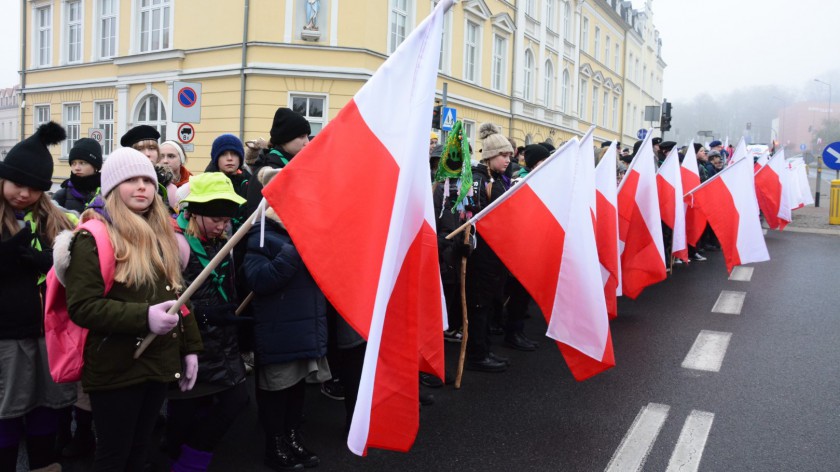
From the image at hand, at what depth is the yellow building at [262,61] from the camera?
60.1 feet

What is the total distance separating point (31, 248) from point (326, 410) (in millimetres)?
2241

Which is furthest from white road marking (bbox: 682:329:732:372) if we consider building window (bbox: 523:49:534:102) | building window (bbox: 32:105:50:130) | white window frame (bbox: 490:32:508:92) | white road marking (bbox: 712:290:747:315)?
building window (bbox: 32:105:50:130)

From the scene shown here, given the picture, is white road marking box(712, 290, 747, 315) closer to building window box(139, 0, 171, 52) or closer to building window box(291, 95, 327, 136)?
building window box(291, 95, 327, 136)

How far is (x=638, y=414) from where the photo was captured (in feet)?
14.8

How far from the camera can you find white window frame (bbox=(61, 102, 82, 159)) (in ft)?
79.6

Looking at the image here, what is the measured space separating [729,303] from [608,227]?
3199mm

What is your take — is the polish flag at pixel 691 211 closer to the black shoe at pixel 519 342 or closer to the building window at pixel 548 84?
the black shoe at pixel 519 342

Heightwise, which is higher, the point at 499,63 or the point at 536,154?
the point at 499,63

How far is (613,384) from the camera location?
16.9 feet

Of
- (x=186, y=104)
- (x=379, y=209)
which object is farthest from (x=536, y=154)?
(x=186, y=104)

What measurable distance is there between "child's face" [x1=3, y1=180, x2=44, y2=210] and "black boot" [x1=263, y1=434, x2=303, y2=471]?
174cm

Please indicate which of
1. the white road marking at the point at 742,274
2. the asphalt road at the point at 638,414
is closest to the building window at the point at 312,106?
the white road marking at the point at 742,274

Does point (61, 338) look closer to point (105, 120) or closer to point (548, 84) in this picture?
point (105, 120)

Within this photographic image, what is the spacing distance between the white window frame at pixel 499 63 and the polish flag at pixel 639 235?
744 inches
